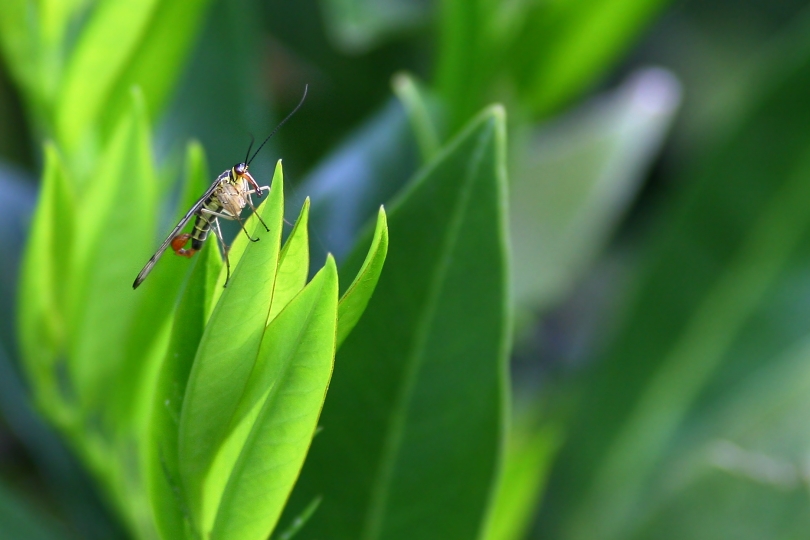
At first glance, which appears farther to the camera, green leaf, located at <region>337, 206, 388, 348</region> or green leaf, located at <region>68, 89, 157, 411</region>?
green leaf, located at <region>68, 89, 157, 411</region>

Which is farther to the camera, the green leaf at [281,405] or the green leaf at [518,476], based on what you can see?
the green leaf at [518,476]

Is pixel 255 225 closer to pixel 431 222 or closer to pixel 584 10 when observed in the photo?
pixel 431 222

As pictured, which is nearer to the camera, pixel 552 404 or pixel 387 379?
pixel 387 379

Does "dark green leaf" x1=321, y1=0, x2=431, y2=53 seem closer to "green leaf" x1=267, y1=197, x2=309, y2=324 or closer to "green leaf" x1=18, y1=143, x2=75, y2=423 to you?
"green leaf" x1=18, y1=143, x2=75, y2=423

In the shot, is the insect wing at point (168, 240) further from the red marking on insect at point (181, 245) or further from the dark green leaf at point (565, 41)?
the dark green leaf at point (565, 41)

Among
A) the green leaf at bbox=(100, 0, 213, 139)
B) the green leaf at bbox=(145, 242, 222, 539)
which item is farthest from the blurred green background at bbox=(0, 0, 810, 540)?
the green leaf at bbox=(145, 242, 222, 539)

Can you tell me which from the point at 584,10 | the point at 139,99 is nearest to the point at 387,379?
the point at 139,99

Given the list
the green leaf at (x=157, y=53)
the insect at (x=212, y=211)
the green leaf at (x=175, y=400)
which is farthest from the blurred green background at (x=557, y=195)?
the green leaf at (x=175, y=400)
